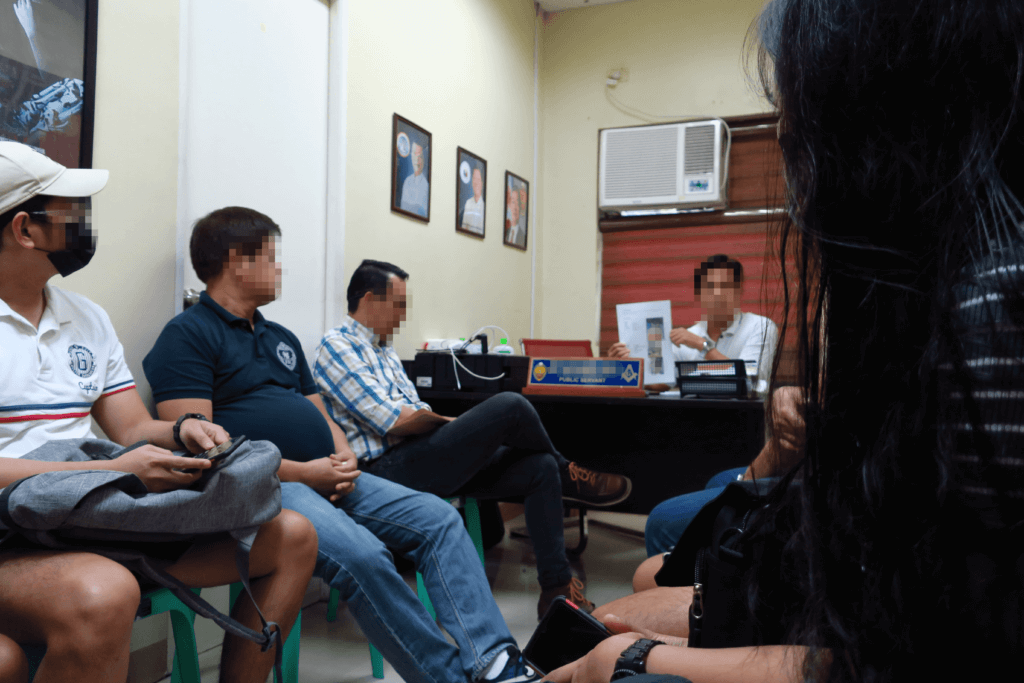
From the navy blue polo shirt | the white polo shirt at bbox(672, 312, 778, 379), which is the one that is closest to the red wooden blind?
the white polo shirt at bbox(672, 312, 778, 379)

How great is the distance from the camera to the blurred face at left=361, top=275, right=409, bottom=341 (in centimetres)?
233

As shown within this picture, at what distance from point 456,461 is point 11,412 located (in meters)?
1.18

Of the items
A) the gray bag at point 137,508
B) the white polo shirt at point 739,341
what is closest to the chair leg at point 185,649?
the gray bag at point 137,508

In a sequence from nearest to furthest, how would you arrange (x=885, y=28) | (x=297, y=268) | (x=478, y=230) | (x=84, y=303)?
(x=885, y=28), (x=84, y=303), (x=297, y=268), (x=478, y=230)

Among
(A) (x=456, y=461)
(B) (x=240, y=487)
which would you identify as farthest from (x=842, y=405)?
(A) (x=456, y=461)

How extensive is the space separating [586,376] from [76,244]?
1.78 meters

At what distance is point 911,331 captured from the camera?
0.47 meters

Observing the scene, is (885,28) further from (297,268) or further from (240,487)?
(297,268)

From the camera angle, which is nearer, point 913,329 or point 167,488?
point 913,329

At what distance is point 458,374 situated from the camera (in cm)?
289

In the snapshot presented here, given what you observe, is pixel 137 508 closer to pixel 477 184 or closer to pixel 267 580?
pixel 267 580

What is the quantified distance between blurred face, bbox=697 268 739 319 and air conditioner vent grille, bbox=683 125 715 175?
53.0 inches

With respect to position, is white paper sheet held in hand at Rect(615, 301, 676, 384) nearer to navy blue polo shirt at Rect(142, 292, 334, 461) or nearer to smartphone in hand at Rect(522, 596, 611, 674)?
navy blue polo shirt at Rect(142, 292, 334, 461)

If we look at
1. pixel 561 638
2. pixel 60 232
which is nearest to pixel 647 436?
pixel 561 638
